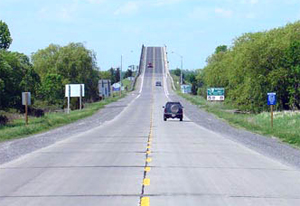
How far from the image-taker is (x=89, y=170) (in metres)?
16.4

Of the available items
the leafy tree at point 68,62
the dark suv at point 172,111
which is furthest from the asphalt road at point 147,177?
the leafy tree at point 68,62

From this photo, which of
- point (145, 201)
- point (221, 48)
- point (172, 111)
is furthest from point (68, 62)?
point (145, 201)

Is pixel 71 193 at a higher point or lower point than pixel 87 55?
lower

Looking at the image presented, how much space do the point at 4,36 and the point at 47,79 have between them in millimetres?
11733

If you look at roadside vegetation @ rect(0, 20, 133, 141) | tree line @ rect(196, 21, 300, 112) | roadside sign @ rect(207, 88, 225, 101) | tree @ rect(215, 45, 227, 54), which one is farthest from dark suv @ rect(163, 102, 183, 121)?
tree @ rect(215, 45, 227, 54)

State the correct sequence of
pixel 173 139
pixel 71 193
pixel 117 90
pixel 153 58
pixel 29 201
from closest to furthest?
1. pixel 29 201
2. pixel 71 193
3. pixel 173 139
4. pixel 117 90
5. pixel 153 58

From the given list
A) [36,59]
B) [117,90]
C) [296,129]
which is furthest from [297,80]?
[117,90]

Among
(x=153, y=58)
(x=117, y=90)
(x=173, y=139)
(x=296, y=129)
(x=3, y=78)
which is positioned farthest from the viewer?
(x=153, y=58)

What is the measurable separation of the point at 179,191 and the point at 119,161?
255 inches

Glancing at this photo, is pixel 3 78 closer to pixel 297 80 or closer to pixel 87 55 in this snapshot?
pixel 297 80

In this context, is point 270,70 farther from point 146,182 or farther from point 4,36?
point 146,182

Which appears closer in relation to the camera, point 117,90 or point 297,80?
point 297,80

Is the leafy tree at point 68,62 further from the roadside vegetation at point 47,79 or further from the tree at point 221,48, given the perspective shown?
the tree at point 221,48

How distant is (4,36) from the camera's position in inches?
3142
